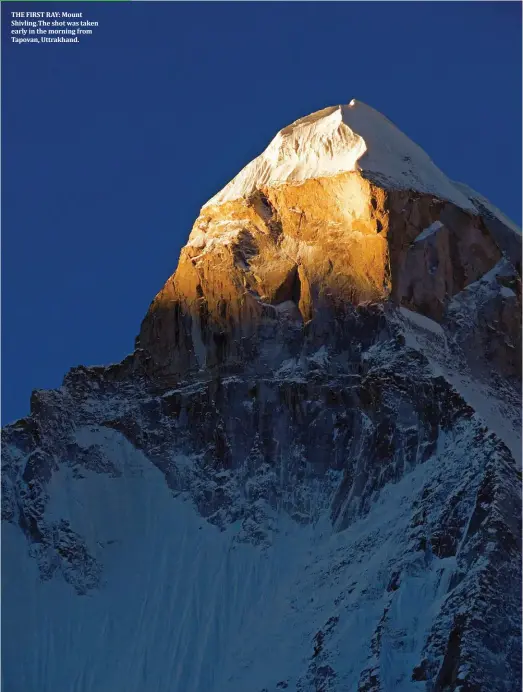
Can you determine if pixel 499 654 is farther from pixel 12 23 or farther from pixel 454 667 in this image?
pixel 12 23

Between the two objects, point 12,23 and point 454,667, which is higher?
point 12,23

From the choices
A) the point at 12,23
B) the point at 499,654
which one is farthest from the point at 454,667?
the point at 12,23

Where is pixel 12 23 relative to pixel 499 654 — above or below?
above
